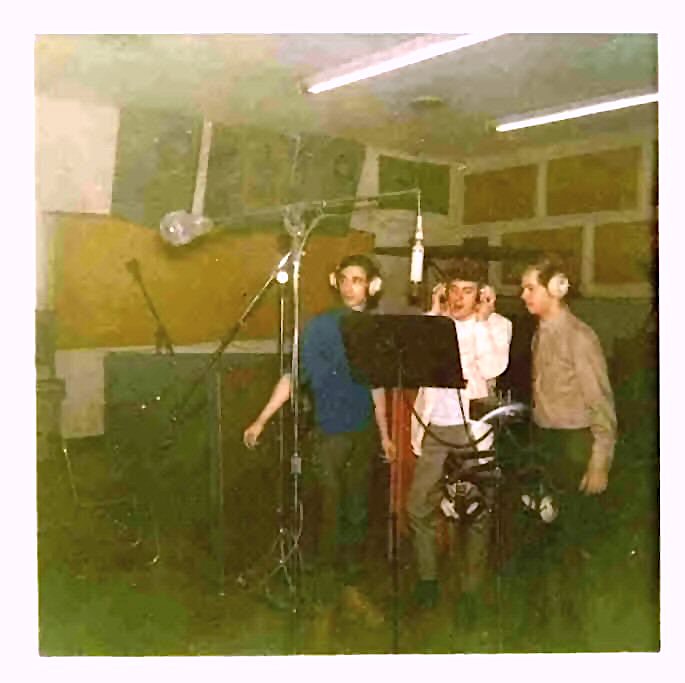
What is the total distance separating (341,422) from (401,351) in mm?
160

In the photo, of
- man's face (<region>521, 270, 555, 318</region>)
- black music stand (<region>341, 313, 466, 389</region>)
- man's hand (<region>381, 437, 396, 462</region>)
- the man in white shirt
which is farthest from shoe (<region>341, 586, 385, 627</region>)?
man's face (<region>521, 270, 555, 318</region>)

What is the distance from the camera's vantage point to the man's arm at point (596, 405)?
1521 millimetres

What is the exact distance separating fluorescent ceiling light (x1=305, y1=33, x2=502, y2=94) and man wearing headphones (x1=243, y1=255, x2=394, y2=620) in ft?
0.99

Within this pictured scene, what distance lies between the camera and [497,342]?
1507 mm

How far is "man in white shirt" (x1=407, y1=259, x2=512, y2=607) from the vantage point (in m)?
1.50

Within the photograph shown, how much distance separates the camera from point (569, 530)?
60.9 inches

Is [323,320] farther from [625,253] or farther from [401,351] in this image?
[625,253]

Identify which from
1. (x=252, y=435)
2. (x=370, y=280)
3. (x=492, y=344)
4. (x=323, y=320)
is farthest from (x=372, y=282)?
(x=252, y=435)

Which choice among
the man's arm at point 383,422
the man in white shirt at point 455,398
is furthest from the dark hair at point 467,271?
the man's arm at point 383,422

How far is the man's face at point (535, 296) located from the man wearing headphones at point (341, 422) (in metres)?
0.25
